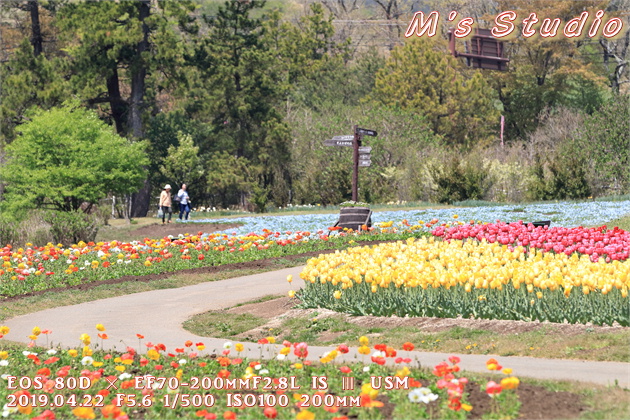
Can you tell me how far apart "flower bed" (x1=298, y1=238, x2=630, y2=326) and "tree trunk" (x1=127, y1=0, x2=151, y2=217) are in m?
34.0

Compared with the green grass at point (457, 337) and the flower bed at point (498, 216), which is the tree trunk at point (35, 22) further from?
the green grass at point (457, 337)

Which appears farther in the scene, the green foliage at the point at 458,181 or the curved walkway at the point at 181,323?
the green foliage at the point at 458,181

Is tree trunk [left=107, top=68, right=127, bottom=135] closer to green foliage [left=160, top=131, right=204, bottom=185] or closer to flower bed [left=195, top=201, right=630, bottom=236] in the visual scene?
green foliage [left=160, top=131, right=204, bottom=185]

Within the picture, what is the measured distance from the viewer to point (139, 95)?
47.2 meters

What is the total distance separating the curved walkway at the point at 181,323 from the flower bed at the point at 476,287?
1643 millimetres

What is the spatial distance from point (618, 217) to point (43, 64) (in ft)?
96.4

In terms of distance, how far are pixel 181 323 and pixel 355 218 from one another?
44.2 feet

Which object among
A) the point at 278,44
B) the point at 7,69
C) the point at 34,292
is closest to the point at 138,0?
the point at 7,69

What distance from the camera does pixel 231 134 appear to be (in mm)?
54562

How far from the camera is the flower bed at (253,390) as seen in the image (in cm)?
720

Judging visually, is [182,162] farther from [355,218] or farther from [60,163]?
[355,218]

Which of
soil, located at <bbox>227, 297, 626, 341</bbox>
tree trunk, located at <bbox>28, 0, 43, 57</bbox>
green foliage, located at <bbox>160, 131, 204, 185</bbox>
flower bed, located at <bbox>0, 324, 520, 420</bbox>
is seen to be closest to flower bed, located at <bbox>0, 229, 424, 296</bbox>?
soil, located at <bbox>227, 297, 626, 341</bbox>

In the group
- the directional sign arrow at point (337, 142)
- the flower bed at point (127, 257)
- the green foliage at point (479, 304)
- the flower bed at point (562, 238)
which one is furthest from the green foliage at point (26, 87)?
the green foliage at point (479, 304)

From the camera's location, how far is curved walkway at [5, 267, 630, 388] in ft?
28.9
